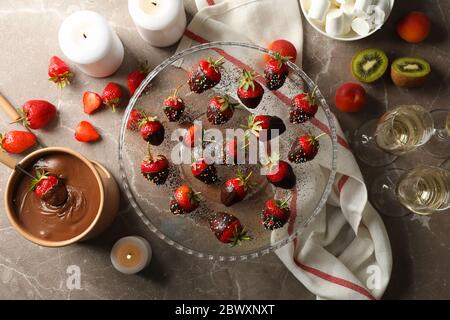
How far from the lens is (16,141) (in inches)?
58.1

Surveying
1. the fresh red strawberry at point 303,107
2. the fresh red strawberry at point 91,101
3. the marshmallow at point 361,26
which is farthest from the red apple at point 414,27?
the fresh red strawberry at point 91,101

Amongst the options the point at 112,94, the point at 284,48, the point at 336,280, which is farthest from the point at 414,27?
the point at 112,94

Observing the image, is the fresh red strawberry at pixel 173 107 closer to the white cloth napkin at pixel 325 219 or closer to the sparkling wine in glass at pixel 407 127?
the white cloth napkin at pixel 325 219

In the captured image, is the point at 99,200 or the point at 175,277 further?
the point at 175,277

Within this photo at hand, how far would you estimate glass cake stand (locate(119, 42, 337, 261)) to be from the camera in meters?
1.37

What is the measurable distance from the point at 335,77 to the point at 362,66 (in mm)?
75

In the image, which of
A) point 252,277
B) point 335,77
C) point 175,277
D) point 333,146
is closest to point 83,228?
point 175,277

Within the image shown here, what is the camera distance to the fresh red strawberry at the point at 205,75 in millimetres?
1335

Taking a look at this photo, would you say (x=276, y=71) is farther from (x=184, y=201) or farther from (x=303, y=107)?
(x=184, y=201)

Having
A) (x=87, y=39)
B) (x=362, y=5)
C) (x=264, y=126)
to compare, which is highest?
(x=87, y=39)

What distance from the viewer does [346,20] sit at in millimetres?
1410

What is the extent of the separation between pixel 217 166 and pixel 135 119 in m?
0.23

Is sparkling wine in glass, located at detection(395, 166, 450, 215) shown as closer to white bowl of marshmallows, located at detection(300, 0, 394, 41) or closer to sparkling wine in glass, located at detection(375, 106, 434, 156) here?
sparkling wine in glass, located at detection(375, 106, 434, 156)
